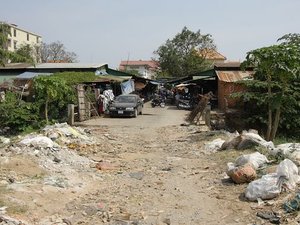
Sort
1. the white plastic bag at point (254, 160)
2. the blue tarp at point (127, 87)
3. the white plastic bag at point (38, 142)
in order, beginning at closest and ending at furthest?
the white plastic bag at point (254, 160) → the white plastic bag at point (38, 142) → the blue tarp at point (127, 87)

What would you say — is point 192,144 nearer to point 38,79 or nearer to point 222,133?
point 222,133

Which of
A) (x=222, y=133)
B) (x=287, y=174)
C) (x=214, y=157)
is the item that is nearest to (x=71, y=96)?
(x=222, y=133)

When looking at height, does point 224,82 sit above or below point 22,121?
above

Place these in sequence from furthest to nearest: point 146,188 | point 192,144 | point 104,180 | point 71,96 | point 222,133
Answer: point 71,96 → point 222,133 → point 192,144 → point 104,180 → point 146,188

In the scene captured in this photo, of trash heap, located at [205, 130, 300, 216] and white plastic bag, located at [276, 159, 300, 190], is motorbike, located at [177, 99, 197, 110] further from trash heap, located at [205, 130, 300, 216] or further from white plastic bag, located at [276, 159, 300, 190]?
white plastic bag, located at [276, 159, 300, 190]

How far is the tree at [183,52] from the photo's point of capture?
53938 millimetres

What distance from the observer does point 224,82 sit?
26.3 meters

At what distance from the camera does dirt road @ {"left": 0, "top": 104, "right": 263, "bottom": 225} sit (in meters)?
6.13

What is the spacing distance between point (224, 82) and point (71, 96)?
33.9 ft

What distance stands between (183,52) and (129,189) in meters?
49.0

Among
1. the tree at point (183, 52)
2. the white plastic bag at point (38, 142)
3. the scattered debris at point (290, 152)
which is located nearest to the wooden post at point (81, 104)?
the white plastic bag at point (38, 142)

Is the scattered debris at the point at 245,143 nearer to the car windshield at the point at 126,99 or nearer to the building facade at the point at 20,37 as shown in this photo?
the car windshield at the point at 126,99

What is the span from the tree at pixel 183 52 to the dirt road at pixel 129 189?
42.4m

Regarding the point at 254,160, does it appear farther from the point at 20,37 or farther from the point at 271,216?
the point at 20,37
